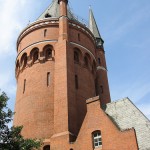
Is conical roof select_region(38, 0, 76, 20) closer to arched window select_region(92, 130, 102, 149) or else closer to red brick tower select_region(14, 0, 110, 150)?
red brick tower select_region(14, 0, 110, 150)

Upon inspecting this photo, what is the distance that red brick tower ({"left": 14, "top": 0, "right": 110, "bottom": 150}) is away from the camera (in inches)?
896

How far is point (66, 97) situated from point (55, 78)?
267 centimetres

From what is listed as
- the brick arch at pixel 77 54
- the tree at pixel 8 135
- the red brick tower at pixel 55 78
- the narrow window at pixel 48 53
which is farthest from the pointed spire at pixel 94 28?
the tree at pixel 8 135

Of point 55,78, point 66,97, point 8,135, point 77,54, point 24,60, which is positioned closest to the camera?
point 8,135

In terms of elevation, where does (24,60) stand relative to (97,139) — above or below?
above

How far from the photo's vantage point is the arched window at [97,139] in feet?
65.4

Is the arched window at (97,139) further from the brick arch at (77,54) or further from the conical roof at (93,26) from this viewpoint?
the conical roof at (93,26)

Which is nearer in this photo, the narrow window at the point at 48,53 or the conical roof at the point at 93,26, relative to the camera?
the narrow window at the point at 48,53

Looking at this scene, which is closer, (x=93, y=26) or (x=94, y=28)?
(x=94, y=28)

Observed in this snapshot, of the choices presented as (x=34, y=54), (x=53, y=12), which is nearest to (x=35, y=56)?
(x=34, y=54)

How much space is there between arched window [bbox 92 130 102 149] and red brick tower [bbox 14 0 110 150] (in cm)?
191

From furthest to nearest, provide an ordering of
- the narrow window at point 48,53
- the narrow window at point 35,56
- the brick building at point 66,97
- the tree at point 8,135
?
the narrow window at point 35,56
the narrow window at point 48,53
the brick building at point 66,97
the tree at point 8,135

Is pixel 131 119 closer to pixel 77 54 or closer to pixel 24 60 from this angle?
pixel 77 54

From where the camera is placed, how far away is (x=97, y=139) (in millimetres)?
20125
